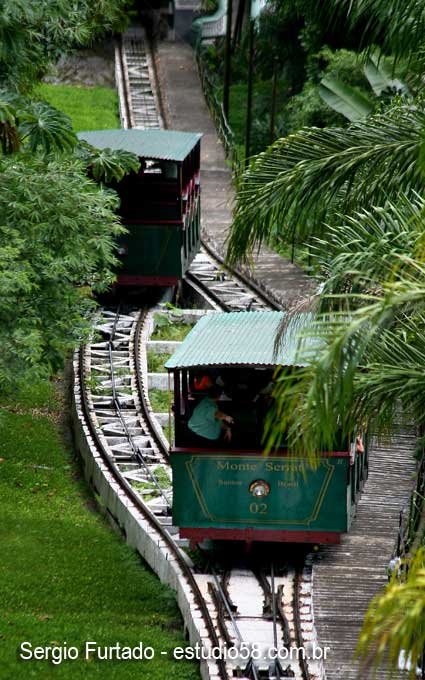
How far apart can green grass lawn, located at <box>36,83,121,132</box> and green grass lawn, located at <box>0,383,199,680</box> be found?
24122 millimetres

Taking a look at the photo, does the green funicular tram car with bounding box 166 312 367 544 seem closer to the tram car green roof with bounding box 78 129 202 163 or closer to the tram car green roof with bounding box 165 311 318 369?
the tram car green roof with bounding box 165 311 318 369

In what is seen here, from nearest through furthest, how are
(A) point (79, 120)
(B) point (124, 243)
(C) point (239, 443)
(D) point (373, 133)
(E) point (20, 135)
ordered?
(D) point (373, 133), (C) point (239, 443), (E) point (20, 135), (B) point (124, 243), (A) point (79, 120)

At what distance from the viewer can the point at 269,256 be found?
1234 inches

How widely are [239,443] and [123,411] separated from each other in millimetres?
6518

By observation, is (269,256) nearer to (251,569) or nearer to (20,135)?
(20,135)

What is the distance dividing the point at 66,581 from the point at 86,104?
3242 cm

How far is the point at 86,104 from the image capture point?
46.0 meters

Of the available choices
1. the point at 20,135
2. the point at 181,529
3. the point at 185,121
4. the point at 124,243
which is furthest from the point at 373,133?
the point at 185,121

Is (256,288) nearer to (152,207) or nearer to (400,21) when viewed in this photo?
(152,207)

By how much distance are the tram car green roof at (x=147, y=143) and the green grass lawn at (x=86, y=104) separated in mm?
16281

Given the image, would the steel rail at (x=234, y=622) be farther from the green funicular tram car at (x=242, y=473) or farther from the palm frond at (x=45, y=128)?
the palm frond at (x=45, y=128)

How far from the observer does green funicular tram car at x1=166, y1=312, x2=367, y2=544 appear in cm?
1432

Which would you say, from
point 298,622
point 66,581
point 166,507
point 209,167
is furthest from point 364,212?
point 209,167

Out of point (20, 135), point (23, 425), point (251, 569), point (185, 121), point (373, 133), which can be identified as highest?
point (373, 133)
